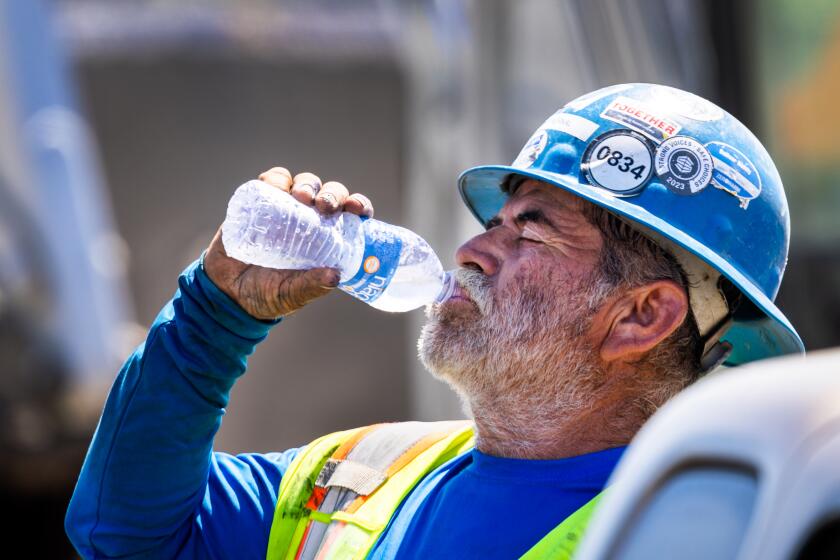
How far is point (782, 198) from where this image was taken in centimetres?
251

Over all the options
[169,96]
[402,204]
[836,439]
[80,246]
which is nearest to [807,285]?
[402,204]

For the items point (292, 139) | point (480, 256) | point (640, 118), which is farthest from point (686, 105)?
point (292, 139)

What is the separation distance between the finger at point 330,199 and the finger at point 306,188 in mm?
13

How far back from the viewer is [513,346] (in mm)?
2379

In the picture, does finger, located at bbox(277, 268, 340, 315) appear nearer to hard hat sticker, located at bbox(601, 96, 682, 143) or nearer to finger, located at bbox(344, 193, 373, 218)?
finger, located at bbox(344, 193, 373, 218)

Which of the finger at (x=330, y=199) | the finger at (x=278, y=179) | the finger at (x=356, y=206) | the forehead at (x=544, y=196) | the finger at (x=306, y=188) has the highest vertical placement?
the finger at (x=278, y=179)

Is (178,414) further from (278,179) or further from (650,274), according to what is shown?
(650,274)

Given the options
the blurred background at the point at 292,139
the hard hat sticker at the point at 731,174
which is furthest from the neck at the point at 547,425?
the blurred background at the point at 292,139

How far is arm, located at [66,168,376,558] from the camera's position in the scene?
233cm

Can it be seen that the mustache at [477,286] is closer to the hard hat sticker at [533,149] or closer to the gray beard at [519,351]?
the gray beard at [519,351]

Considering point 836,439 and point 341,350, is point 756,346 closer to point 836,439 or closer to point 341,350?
point 836,439

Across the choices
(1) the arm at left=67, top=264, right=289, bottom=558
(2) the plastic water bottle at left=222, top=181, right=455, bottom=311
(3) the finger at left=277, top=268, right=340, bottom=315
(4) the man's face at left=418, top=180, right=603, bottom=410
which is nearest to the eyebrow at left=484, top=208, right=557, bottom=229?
(4) the man's face at left=418, top=180, right=603, bottom=410

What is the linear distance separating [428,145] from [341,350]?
2.09 meters

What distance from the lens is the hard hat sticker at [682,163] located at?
240cm
